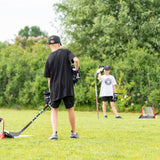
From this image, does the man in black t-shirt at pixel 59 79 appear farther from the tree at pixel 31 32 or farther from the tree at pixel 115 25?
the tree at pixel 31 32

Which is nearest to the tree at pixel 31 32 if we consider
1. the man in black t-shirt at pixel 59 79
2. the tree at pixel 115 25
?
the tree at pixel 115 25

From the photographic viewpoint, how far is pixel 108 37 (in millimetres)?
19906

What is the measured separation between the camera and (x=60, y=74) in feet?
18.4

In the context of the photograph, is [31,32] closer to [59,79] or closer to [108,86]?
[108,86]

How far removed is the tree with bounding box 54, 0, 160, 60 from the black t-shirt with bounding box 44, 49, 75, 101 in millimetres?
13811

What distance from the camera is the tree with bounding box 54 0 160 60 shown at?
1981cm

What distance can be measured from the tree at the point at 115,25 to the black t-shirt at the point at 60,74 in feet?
45.3

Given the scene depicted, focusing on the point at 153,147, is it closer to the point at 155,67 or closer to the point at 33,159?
the point at 33,159

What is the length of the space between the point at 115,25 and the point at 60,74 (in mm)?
14696

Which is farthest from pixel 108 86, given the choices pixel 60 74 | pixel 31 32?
pixel 31 32

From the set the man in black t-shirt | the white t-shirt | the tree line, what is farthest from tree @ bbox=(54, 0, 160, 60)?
the man in black t-shirt

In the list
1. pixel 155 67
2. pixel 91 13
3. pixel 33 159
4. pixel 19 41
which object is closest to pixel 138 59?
pixel 155 67

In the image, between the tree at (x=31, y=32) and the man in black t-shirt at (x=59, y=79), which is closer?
the man in black t-shirt at (x=59, y=79)

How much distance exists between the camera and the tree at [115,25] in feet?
65.0
